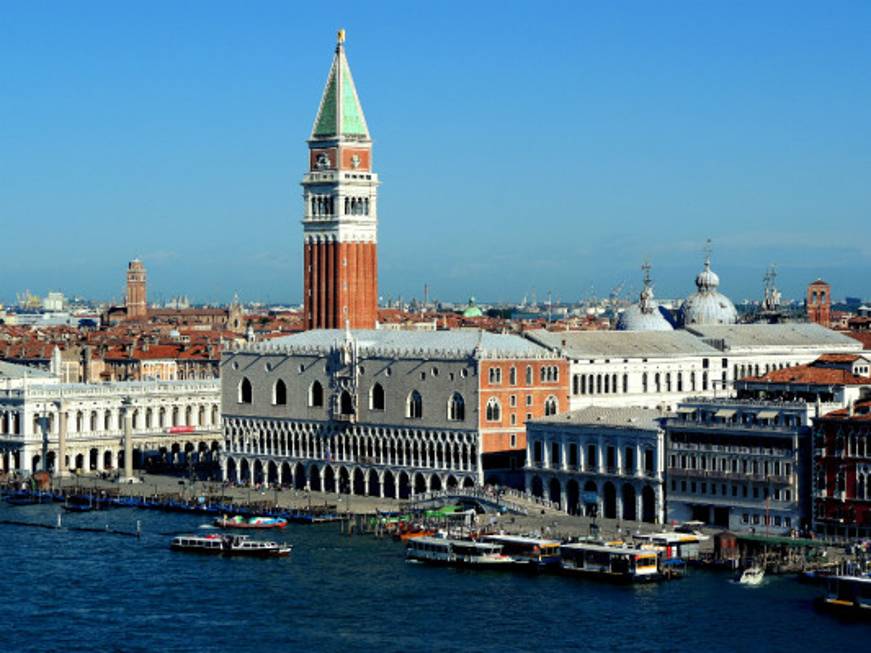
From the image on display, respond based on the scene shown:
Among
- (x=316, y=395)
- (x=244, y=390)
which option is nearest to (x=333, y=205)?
(x=244, y=390)

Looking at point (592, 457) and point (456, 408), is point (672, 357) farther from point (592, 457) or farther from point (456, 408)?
point (592, 457)

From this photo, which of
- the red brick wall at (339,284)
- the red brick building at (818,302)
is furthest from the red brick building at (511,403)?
the red brick building at (818,302)

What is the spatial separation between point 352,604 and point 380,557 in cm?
737

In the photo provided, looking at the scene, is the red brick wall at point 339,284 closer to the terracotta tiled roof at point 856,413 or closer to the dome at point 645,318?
the dome at point 645,318

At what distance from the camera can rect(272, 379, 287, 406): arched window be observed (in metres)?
75.2

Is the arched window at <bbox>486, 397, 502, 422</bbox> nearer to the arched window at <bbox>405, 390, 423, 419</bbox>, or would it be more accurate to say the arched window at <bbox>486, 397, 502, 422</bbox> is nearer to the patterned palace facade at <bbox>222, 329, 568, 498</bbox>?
the patterned palace facade at <bbox>222, 329, 568, 498</bbox>

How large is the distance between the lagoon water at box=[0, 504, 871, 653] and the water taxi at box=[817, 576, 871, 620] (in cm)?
58

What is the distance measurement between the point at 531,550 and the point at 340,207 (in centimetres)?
2942

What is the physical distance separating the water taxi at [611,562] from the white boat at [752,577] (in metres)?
2.26

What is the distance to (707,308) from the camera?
86.1 meters

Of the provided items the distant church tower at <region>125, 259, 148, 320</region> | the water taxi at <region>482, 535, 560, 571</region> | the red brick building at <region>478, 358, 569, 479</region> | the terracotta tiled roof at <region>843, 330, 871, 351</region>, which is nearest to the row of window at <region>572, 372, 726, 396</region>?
the red brick building at <region>478, 358, 569, 479</region>

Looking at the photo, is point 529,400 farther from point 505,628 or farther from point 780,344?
point 505,628

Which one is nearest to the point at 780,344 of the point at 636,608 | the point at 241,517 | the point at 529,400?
the point at 529,400

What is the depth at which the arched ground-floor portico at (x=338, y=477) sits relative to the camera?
6912 centimetres
